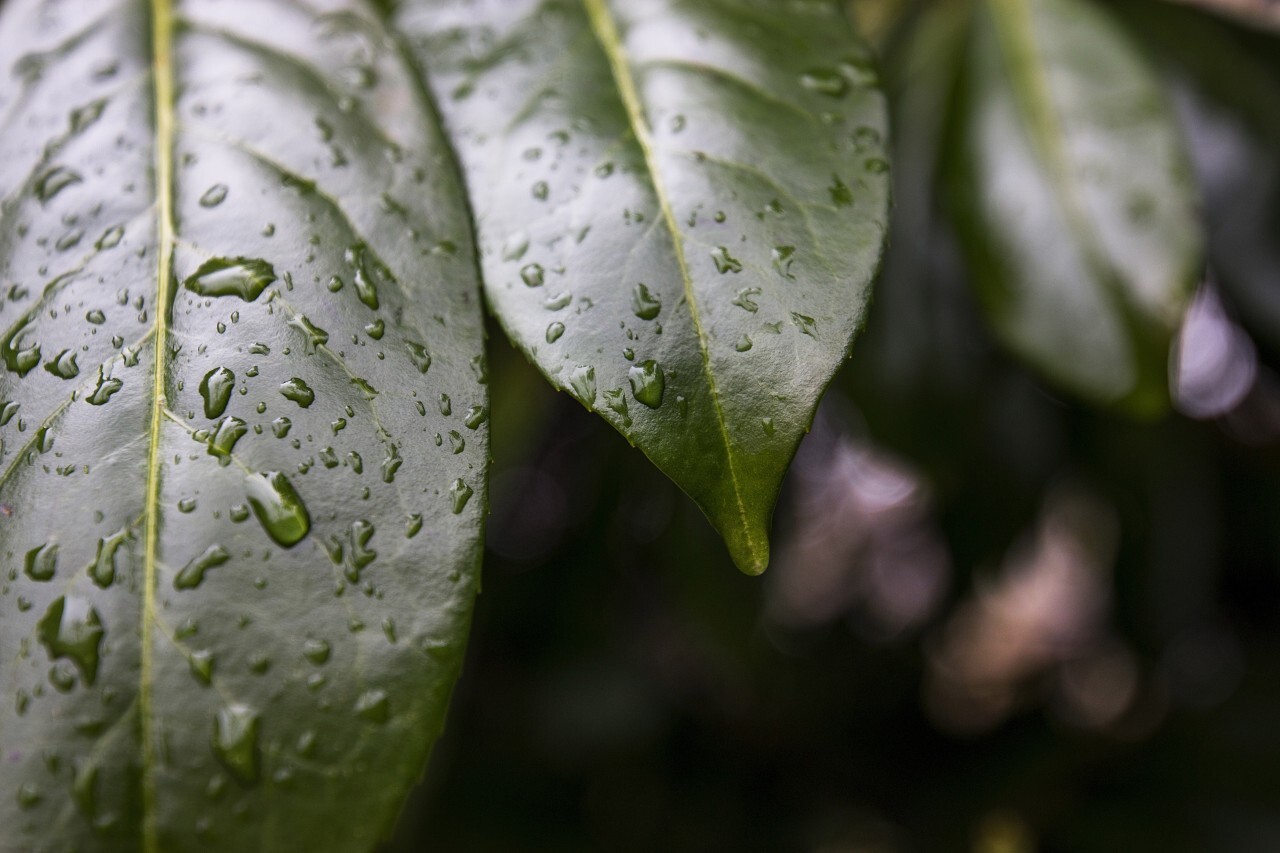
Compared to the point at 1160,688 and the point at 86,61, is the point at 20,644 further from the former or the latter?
the point at 1160,688

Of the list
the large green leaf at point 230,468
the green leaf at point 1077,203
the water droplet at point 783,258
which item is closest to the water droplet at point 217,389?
the large green leaf at point 230,468

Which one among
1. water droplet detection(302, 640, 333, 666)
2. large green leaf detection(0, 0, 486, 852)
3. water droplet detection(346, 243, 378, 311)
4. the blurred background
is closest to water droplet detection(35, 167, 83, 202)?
large green leaf detection(0, 0, 486, 852)

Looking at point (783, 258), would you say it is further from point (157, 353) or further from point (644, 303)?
point (157, 353)

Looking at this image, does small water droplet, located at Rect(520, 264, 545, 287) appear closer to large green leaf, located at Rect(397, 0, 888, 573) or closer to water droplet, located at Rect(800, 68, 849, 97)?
large green leaf, located at Rect(397, 0, 888, 573)

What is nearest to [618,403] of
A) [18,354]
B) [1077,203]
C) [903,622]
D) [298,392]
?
[298,392]

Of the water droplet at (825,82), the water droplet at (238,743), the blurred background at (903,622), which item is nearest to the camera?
the water droplet at (238,743)

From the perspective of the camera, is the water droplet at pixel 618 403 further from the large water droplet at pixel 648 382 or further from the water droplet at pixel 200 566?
the water droplet at pixel 200 566
